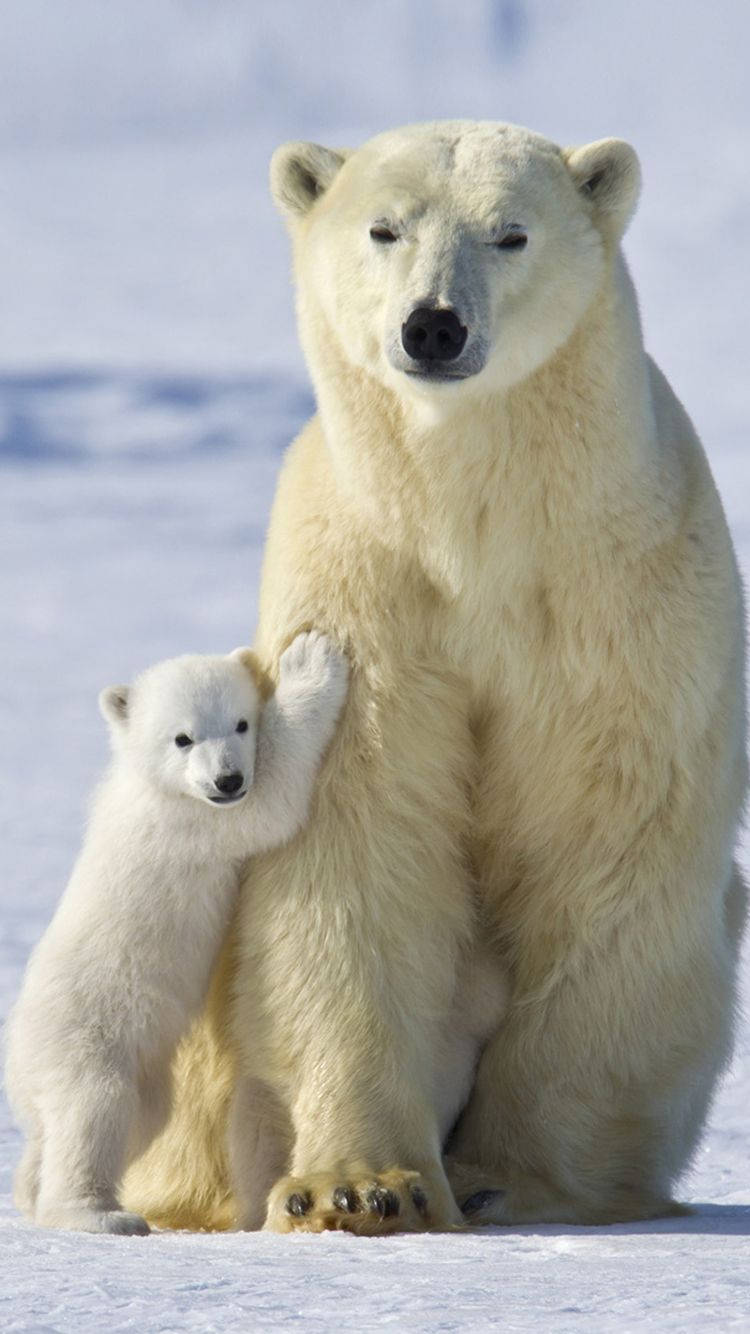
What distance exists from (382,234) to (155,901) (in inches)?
55.2

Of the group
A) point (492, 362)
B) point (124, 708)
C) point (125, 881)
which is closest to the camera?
point (492, 362)

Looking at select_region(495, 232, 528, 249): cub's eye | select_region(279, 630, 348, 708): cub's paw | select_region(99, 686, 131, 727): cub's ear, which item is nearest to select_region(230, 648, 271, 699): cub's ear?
select_region(279, 630, 348, 708): cub's paw

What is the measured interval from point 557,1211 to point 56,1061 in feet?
3.49

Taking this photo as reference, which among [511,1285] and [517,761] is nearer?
[511,1285]

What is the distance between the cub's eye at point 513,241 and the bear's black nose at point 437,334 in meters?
0.24

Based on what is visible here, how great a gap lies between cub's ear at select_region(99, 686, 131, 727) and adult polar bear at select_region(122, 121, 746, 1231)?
34cm

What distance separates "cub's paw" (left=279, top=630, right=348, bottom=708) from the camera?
399 centimetres

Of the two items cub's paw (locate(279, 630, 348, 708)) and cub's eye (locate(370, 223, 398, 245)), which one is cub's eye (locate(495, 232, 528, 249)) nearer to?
cub's eye (locate(370, 223, 398, 245))

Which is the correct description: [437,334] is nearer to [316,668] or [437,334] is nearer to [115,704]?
[316,668]

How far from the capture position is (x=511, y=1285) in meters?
2.83

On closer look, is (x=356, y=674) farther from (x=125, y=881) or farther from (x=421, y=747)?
(x=125, y=881)

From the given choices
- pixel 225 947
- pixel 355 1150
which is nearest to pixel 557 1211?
pixel 355 1150

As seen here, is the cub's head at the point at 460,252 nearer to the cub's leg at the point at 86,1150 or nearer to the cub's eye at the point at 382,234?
the cub's eye at the point at 382,234

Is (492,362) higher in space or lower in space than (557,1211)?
higher
